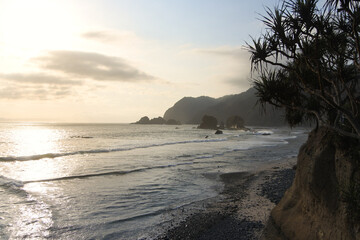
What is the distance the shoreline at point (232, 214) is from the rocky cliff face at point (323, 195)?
1.32m

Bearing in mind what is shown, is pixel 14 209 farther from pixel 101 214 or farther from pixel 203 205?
pixel 203 205

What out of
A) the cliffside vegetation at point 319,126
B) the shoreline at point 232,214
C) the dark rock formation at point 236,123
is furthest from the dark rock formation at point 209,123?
the cliffside vegetation at point 319,126

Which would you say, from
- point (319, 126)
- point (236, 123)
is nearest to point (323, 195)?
point (319, 126)

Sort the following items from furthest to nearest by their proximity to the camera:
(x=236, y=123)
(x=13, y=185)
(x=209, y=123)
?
(x=209, y=123) < (x=236, y=123) < (x=13, y=185)

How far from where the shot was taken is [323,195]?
499cm

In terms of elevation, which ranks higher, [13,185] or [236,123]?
[236,123]

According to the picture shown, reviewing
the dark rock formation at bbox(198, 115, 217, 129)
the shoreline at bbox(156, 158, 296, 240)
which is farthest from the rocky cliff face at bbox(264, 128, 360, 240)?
the dark rock formation at bbox(198, 115, 217, 129)

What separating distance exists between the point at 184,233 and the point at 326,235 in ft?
13.4

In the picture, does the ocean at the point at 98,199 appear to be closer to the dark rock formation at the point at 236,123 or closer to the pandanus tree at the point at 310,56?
the pandanus tree at the point at 310,56

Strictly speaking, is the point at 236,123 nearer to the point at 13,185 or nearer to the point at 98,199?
the point at 13,185

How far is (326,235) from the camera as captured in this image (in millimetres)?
4676

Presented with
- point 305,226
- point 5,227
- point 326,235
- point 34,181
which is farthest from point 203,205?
point 34,181

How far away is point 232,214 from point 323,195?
4421mm

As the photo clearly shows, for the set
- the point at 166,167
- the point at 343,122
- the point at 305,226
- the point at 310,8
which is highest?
the point at 310,8
